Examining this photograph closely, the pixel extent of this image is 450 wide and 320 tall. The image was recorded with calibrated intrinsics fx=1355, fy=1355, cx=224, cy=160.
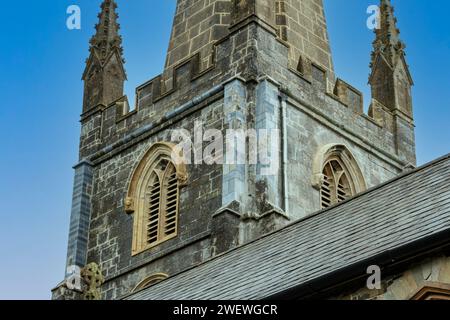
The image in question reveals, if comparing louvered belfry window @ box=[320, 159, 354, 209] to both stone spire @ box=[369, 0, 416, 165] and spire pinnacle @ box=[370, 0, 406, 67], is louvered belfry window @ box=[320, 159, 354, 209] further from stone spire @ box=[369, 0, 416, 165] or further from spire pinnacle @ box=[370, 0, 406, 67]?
spire pinnacle @ box=[370, 0, 406, 67]

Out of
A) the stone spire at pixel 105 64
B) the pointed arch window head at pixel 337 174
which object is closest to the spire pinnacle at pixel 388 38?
the pointed arch window head at pixel 337 174

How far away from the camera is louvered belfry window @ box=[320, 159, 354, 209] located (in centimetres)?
3247

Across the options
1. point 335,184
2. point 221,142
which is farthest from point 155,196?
point 335,184

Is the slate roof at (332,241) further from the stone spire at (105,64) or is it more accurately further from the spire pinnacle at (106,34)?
the spire pinnacle at (106,34)

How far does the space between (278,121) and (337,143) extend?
8.00ft

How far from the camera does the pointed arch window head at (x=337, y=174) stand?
3225 cm

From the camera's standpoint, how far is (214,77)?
32719mm

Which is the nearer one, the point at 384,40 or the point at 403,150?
the point at 403,150

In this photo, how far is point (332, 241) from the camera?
17.9m

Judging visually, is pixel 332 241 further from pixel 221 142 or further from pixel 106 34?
pixel 106 34

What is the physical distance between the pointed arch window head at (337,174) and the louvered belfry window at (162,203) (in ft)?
11.4

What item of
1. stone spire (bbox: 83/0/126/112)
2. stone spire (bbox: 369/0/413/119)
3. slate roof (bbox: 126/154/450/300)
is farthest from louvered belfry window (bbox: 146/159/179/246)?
slate roof (bbox: 126/154/450/300)
